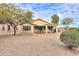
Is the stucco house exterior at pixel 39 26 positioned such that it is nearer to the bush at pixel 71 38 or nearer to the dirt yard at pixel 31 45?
the dirt yard at pixel 31 45

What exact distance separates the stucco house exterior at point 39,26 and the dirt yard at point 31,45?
0.06 m

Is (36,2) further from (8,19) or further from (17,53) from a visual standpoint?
(17,53)

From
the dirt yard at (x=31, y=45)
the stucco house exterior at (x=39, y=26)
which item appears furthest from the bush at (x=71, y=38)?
the stucco house exterior at (x=39, y=26)

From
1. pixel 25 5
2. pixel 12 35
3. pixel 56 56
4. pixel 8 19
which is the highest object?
pixel 25 5

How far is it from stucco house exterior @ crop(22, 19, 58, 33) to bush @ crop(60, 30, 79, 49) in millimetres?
177

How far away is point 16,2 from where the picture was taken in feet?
9.29

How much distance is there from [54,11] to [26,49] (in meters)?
0.60

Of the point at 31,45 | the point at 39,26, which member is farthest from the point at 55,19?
the point at 31,45

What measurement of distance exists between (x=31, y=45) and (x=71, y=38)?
20.2 inches

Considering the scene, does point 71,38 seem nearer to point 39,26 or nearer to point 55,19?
point 55,19

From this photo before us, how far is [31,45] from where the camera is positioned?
283cm

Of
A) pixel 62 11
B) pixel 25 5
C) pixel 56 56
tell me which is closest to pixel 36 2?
pixel 25 5

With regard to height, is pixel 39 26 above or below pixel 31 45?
above

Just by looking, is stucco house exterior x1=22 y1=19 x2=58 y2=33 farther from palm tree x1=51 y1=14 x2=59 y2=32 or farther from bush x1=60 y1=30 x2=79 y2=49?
bush x1=60 y1=30 x2=79 y2=49
